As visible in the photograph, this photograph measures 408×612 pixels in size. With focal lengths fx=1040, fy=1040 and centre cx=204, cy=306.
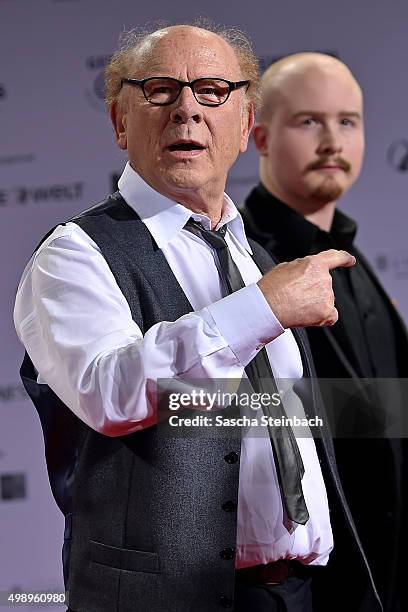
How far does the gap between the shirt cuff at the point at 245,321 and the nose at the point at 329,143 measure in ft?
3.04

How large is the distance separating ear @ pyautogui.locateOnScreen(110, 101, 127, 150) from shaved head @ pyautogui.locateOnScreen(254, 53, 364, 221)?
603 mm

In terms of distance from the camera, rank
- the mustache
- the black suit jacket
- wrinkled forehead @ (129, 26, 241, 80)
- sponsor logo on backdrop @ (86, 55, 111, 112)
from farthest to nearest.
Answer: sponsor logo on backdrop @ (86, 55, 111, 112) < the mustache < the black suit jacket < wrinkled forehead @ (129, 26, 241, 80)

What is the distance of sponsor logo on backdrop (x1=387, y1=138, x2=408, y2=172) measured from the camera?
241cm

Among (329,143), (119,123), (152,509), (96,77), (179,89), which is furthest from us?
(96,77)

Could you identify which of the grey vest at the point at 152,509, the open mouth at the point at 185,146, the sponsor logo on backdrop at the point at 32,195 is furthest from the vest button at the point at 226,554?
the sponsor logo on backdrop at the point at 32,195

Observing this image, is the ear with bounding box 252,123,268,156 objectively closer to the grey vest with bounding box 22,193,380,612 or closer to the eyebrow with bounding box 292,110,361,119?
the eyebrow with bounding box 292,110,361,119

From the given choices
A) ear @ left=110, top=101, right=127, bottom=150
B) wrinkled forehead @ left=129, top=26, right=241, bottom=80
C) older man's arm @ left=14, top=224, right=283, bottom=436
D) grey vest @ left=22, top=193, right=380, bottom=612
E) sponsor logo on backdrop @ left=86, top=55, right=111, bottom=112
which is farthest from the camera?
sponsor logo on backdrop @ left=86, top=55, right=111, bottom=112

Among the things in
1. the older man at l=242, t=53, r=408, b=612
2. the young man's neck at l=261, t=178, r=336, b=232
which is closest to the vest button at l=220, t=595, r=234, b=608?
the older man at l=242, t=53, r=408, b=612

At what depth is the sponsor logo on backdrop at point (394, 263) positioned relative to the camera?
241 centimetres

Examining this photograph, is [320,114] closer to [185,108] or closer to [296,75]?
[296,75]

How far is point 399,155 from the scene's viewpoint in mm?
2418

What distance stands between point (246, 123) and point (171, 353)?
490 millimetres

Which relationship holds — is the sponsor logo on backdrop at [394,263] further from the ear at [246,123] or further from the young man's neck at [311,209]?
the ear at [246,123]

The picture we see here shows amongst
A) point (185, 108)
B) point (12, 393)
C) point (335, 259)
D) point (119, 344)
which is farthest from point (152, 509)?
point (12, 393)
